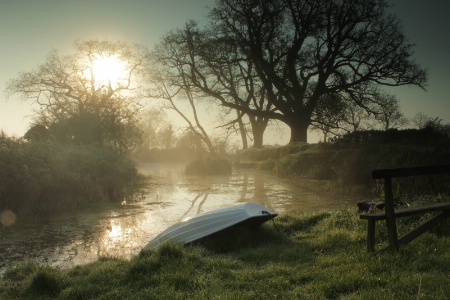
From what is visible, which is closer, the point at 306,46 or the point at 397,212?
the point at 397,212

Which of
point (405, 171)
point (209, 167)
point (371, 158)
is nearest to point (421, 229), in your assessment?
point (405, 171)

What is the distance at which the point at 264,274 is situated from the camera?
5520mm

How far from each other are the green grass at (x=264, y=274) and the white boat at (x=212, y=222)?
446 mm

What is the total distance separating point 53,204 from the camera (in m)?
13.0

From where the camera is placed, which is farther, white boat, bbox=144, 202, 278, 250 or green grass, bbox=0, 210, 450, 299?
white boat, bbox=144, 202, 278, 250

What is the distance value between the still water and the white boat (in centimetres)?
88

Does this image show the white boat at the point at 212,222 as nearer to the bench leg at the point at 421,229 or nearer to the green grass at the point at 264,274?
the green grass at the point at 264,274

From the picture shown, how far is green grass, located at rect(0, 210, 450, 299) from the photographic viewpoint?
4.69 meters

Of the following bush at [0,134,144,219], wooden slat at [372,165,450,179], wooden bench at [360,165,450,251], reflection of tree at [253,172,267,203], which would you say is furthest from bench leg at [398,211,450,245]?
bush at [0,134,144,219]

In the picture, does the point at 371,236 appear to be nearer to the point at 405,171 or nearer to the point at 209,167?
the point at 405,171

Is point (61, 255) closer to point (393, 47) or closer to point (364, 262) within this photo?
point (364, 262)

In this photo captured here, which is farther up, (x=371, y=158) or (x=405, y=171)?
(x=371, y=158)

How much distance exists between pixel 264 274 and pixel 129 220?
6.87 m

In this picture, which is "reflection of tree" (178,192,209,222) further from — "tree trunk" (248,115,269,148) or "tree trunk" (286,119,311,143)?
"tree trunk" (248,115,269,148)
